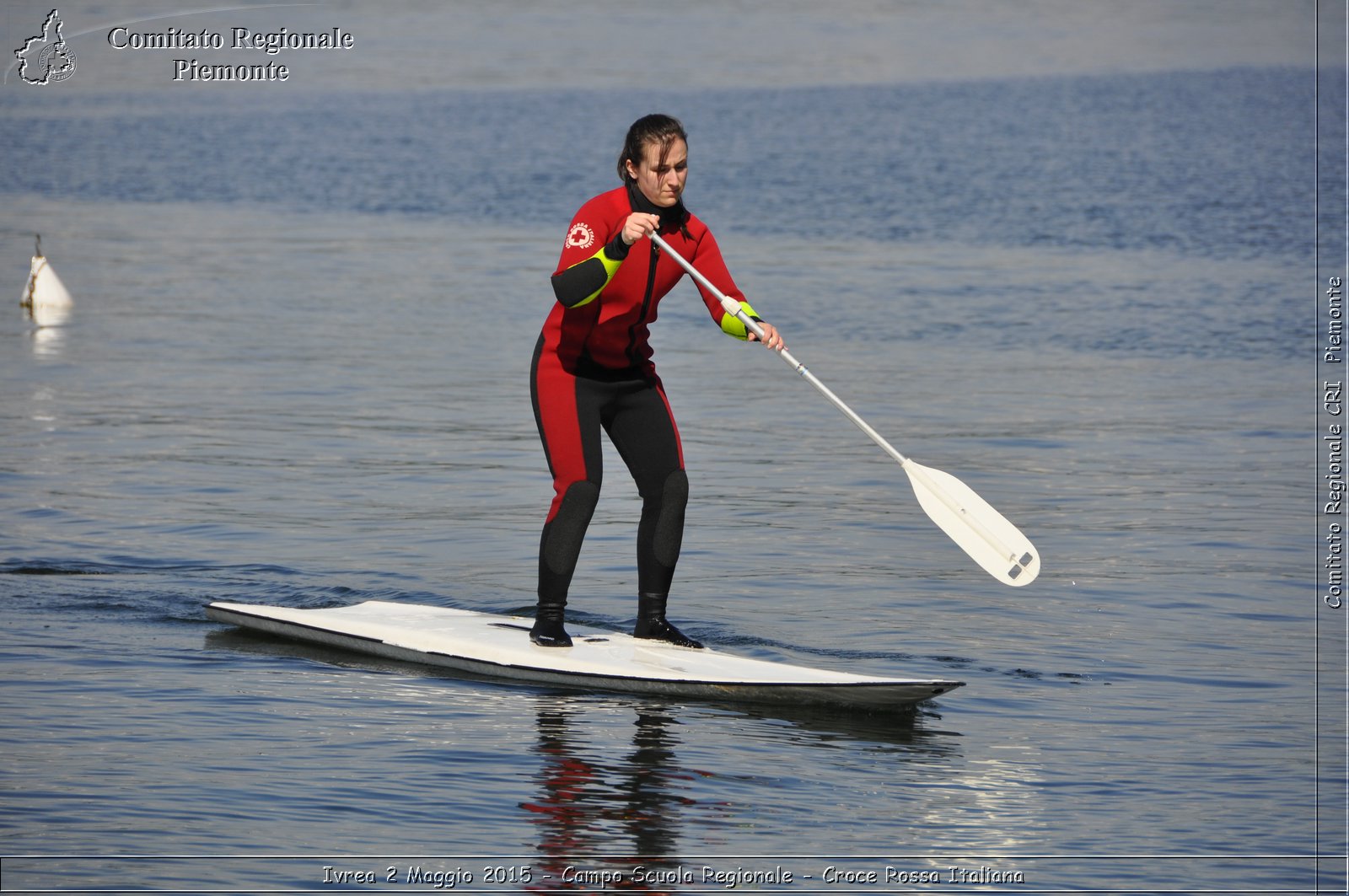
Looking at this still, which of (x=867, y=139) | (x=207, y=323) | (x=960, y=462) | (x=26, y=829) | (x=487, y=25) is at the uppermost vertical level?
(x=487, y=25)

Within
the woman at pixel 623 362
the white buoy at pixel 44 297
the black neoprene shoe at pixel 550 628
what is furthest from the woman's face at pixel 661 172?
the white buoy at pixel 44 297

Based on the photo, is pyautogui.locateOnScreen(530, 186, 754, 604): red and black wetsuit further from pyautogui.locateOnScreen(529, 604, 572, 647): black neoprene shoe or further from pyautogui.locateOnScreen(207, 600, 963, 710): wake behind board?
pyautogui.locateOnScreen(207, 600, 963, 710): wake behind board

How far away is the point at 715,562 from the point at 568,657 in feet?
7.45

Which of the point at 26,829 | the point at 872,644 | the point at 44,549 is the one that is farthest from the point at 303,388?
the point at 26,829

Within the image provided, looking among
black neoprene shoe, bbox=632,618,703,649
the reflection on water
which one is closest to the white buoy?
black neoprene shoe, bbox=632,618,703,649

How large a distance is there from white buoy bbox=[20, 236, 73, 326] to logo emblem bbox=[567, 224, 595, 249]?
12.4 m

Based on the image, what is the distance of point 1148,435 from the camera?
40.3ft

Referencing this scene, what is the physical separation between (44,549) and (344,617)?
92.1 inches

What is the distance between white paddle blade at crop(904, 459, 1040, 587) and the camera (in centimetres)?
698

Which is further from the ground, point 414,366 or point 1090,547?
point 414,366

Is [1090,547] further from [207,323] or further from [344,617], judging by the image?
[207,323]

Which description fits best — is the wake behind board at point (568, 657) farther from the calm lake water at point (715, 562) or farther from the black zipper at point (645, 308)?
the black zipper at point (645, 308)

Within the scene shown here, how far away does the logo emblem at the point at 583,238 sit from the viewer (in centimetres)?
643

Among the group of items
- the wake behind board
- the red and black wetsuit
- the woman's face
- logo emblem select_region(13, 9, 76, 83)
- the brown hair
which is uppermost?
logo emblem select_region(13, 9, 76, 83)
